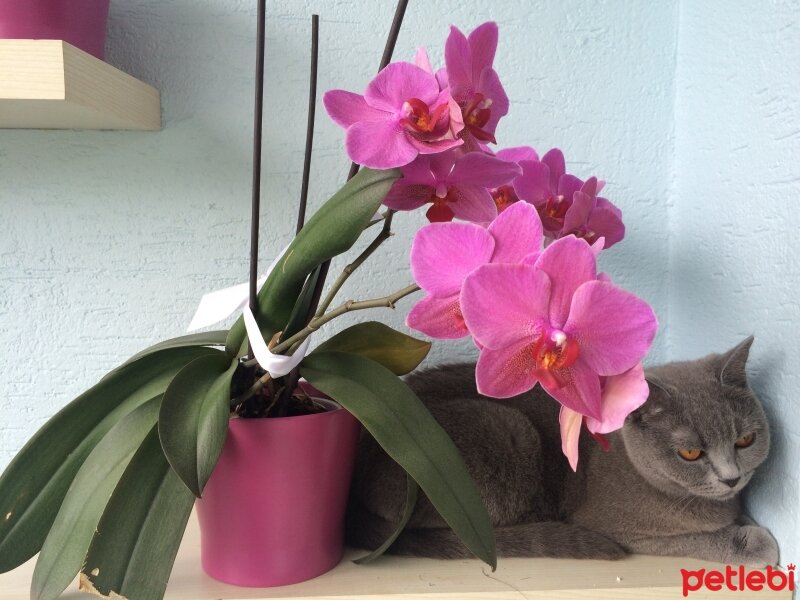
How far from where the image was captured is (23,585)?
70 centimetres

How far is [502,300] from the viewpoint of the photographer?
0.47 m

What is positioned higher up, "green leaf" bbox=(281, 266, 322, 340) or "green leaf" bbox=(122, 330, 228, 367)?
"green leaf" bbox=(281, 266, 322, 340)

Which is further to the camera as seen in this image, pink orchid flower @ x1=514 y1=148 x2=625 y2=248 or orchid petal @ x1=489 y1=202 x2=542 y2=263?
pink orchid flower @ x1=514 y1=148 x2=625 y2=248

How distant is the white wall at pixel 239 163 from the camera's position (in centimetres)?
95

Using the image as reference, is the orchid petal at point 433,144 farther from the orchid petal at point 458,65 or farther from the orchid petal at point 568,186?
the orchid petal at point 568,186

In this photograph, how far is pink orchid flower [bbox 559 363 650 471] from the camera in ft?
1.55

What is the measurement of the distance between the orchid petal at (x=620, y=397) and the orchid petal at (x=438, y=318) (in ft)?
0.39

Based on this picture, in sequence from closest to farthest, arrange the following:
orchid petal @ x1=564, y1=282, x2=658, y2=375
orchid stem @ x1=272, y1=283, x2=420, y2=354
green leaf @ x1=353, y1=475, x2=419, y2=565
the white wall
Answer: orchid petal @ x1=564, y1=282, x2=658, y2=375 → orchid stem @ x1=272, y1=283, x2=420, y2=354 → green leaf @ x1=353, y1=475, x2=419, y2=565 → the white wall

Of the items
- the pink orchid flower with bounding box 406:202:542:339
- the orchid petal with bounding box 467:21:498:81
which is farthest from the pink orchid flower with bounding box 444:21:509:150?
the pink orchid flower with bounding box 406:202:542:339

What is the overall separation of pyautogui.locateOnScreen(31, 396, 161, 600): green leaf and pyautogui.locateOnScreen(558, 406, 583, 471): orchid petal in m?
0.37

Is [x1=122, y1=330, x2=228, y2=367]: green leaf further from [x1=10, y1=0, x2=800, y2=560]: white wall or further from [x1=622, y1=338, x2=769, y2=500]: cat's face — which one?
[x1=622, y1=338, x2=769, y2=500]: cat's face

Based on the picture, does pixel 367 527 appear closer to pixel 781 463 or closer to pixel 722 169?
pixel 781 463

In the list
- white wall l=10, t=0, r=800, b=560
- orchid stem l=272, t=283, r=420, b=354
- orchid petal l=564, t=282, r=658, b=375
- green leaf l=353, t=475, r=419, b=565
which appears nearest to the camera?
orchid petal l=564, t=282, r=658, b=375

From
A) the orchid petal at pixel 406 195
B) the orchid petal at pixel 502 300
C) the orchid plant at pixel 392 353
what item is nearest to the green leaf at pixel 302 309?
the orchid plant at pixel 392 353
